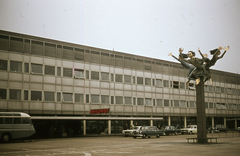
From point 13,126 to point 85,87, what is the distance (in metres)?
15.8

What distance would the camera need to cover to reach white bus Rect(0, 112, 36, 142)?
105 ft

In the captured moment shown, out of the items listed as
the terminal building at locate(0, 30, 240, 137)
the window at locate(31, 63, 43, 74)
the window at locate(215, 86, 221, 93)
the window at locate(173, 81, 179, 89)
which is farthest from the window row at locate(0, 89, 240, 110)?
the window at locate(215, 86, 221, 93)

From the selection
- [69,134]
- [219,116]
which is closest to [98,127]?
[69,134]

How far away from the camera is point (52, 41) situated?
1722 inches

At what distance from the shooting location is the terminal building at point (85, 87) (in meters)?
40.2

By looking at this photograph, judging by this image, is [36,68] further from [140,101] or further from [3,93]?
[140,101]

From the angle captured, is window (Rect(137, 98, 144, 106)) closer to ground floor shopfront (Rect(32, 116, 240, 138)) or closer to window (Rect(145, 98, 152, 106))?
window (Rect(145, 98, 152, 106))

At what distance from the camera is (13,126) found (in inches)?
1293

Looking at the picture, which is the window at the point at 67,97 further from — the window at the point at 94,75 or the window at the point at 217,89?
the window at the point at 217,89

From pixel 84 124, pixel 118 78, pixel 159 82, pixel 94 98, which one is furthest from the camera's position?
pixel 159 82

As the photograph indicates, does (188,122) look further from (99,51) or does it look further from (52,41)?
(52,41)

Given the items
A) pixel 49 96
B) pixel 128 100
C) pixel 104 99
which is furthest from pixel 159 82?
pixel 49 96

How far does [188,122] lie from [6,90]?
39.5 m

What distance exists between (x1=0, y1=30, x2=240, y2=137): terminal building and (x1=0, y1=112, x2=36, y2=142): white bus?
9.39ft
